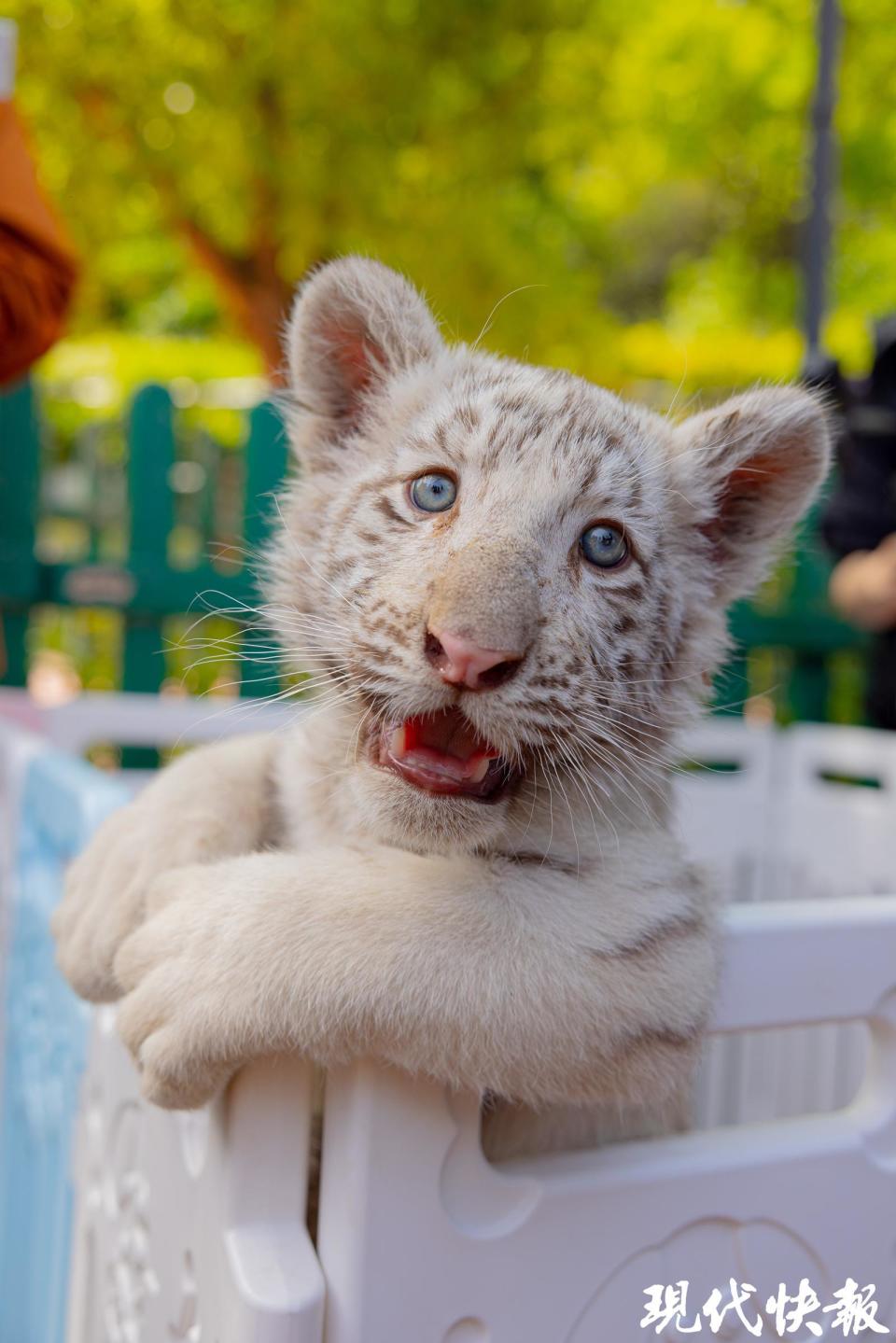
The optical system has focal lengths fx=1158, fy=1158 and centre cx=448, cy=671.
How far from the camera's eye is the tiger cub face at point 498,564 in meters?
0.92

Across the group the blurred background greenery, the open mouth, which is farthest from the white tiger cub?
the blurred background greenery

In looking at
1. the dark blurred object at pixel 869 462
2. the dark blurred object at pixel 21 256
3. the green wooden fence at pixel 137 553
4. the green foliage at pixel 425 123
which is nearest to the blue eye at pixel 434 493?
the dark blurred object at pixel 21 256

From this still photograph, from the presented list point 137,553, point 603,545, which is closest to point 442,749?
point 603,545

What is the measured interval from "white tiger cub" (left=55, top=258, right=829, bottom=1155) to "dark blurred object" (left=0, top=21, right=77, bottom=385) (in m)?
1.02

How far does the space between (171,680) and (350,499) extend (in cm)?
330

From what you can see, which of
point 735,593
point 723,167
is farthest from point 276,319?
point 723,167

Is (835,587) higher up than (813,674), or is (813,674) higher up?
(835,587)

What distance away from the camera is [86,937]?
3.46 ft

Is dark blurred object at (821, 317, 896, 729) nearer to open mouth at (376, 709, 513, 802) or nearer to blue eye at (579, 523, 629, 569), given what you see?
blue eye at (579, 523, 629, 569)

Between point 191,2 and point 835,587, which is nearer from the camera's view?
point 835,587

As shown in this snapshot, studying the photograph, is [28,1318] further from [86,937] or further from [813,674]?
[813,674]

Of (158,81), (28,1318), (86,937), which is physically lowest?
(28,1318)

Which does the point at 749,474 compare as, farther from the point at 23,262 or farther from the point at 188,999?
the point at 23,262

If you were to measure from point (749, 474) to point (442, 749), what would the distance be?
50 cm
